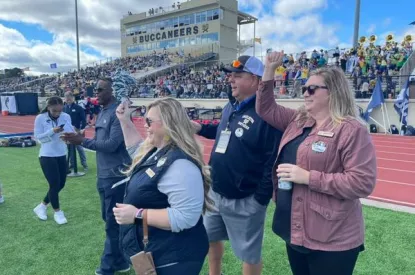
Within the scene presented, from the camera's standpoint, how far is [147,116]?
195cm

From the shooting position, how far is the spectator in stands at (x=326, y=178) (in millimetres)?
1734

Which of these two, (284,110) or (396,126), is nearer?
(284,110)

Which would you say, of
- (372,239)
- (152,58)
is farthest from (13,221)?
(152,58)

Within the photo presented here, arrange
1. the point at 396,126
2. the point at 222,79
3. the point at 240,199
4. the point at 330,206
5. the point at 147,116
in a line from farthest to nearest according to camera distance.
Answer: the point at 222,79 → the point at 396,126 → the point at 240,199 → the point at 147,116 → the point at 330,206

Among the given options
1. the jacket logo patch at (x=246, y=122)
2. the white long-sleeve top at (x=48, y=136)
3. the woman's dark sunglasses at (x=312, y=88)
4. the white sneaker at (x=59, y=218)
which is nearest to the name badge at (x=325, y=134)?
the woman's dark sunglasses at (x=312, y=88)

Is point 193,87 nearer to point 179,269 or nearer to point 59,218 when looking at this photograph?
point 59,218

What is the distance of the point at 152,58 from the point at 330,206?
151ft

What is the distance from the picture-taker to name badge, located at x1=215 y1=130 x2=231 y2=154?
8.43ft

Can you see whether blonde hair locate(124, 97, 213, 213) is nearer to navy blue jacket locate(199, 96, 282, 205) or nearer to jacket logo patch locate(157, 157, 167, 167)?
jacket logo patch locate(157, 157, 167, 167)

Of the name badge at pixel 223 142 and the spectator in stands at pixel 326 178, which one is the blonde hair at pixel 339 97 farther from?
the name badge at pixel 223 142

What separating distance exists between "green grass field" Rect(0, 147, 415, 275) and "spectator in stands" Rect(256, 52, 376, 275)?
169 centimetres

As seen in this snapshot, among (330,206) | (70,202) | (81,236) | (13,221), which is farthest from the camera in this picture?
(70,202)

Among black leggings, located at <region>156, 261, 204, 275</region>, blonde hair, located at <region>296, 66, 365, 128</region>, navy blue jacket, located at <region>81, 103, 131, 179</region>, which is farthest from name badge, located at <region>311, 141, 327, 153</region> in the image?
navy blue jacket, located at <region>81, 103, 131, 179</region>

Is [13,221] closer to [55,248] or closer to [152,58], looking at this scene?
[55,248]
